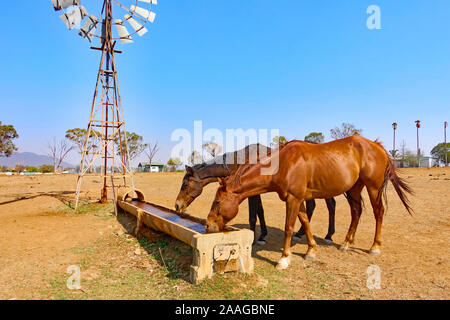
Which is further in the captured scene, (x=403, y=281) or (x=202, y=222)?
(x=202, y=222)

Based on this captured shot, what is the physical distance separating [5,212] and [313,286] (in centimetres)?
971

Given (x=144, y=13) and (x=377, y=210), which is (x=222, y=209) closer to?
(x=377, y=210)

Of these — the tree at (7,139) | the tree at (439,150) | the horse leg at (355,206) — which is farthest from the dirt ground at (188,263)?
the tree at (439,150)

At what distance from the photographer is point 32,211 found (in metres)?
8.98

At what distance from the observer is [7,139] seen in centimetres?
3916

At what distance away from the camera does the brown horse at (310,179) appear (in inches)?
168

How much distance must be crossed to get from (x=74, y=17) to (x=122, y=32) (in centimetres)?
165

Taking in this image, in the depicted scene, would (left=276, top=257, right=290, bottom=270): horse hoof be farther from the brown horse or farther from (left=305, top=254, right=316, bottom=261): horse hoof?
(left=305, top=254, right=316, bottom=261): horse hoof

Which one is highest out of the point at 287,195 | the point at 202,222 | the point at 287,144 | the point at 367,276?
the point at 287,144

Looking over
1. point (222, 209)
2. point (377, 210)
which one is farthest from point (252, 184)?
point (377, 210)

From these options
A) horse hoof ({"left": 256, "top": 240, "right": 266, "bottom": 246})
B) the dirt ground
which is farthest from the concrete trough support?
horse hoof ({"left": 256, "top": 240, "right": 266, "bottom": 246})
